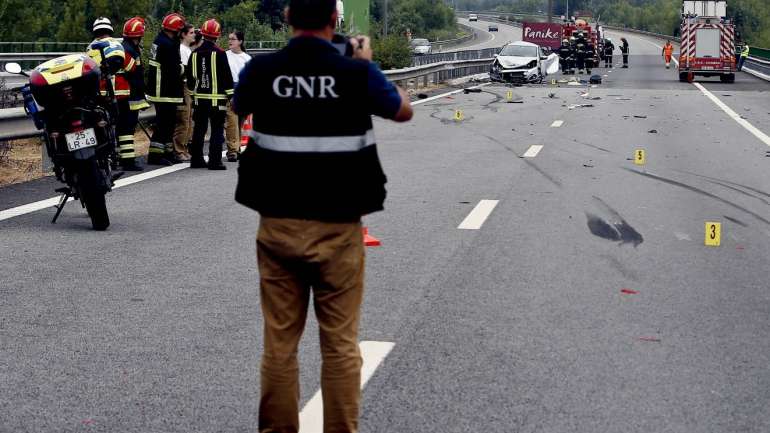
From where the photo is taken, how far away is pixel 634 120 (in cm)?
2558

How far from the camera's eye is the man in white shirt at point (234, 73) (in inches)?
637

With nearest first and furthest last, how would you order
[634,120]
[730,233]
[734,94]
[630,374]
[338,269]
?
[338,269]
[630,374]
[730,233]
[634,120]
[734,94]

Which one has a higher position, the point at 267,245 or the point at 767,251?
the point at 267,245

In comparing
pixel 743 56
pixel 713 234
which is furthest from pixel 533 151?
pixel 743 56

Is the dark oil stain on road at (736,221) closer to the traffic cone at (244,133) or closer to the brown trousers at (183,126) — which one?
the brown trousers at (183,126)

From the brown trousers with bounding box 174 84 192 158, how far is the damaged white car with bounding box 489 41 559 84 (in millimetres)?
28470

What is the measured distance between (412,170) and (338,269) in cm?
1140

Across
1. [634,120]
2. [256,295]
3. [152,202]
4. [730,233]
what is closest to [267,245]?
[256,295]

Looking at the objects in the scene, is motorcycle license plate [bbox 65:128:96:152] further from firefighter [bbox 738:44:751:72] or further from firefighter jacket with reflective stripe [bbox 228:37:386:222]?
firefighter [bbox 738:44:751:72]

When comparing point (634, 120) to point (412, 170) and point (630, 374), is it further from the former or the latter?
point (630, 374)

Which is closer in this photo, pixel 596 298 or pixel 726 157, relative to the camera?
pixel 596 298

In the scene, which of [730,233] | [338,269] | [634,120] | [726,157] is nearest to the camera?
[338,269]

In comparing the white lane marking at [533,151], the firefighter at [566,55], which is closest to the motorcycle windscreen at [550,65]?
the firefighter at [566,55]

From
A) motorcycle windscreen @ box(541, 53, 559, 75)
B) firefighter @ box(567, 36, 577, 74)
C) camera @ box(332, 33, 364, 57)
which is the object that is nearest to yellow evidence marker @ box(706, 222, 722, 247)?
camera @ box(332, 33, 364, 57)
